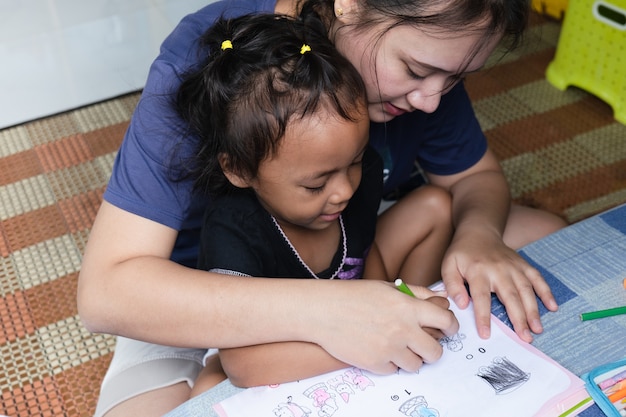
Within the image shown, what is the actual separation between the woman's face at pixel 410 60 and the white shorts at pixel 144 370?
44 centimetres

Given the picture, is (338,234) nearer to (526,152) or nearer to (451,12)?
(451,12)

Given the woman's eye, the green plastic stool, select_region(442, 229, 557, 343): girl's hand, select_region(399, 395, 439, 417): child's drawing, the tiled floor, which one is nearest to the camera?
select_region(399, 395, 439, 417): child's drawing

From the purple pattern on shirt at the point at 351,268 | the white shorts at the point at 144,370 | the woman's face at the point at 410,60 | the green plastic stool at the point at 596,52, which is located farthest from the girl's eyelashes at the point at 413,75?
the green plastic stool at the point at 596,52

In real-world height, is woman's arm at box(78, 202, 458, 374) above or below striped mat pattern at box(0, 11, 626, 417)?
above

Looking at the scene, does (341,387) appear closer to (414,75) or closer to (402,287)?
(402,287)

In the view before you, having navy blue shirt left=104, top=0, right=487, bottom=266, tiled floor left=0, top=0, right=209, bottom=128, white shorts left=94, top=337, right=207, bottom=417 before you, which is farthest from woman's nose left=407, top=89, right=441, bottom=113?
tiled floor left=0, top=0, right=209, bottom=128

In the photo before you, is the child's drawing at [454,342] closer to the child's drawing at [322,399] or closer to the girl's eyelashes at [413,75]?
the child's drawing at [322,399]

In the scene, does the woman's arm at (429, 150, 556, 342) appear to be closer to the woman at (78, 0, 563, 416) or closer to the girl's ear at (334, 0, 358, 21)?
the woman at (78, 0, 563, 416)

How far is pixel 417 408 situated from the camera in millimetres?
687

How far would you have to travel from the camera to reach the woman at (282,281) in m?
0.74

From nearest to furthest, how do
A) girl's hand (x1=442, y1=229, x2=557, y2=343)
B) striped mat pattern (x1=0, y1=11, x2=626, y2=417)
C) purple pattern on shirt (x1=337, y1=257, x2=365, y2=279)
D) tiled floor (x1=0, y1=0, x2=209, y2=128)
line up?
girl's hand (x1=442, y1=229, x2=557, y2=343)
purple pattern on shirt (x1=337, y1=257, x2=365, y2=279)
striped mat pattern (x1=0, y1=11, x2=626, y2=417)
tiled floor (x1=0, y1=0, x2=209, y2=128)

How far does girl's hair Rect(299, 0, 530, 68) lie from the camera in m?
0.83

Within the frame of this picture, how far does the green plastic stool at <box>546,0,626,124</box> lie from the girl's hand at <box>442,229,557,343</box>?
141cm

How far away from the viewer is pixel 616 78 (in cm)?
212
